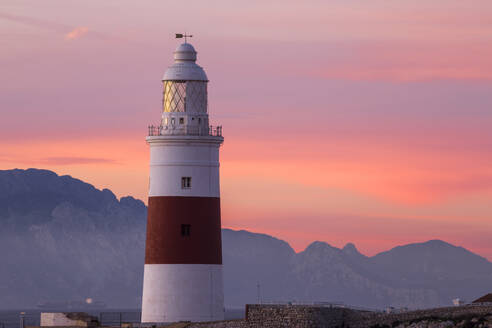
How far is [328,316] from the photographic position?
53.3 m

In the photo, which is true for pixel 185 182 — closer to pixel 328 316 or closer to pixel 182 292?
pixel 182 292

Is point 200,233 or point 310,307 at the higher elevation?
point 200,233

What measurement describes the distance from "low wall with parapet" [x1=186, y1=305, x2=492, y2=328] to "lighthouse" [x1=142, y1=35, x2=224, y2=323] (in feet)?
16.5

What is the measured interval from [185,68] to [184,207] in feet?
22.5

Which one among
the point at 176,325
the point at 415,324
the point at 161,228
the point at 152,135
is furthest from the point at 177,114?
the point at 415,324

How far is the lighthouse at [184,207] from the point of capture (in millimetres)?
60062

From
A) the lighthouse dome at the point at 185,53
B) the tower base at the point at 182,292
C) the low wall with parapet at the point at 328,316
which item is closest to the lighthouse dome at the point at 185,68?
the lighthouse dome at the point at 185,53

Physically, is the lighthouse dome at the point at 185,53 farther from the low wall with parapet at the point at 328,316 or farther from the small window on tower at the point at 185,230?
the low wall with parapet at the point at 328,316

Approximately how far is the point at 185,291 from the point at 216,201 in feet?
15.5

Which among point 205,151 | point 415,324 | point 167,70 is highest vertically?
point 167,70

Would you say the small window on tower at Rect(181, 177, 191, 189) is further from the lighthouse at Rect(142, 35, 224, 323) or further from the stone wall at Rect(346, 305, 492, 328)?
the stone wall at Rect(346, 305, 492, 328)

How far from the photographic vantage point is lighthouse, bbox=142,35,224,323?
6006cm

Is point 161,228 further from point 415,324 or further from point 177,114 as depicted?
point 415,324

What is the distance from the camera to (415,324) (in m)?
51.8
